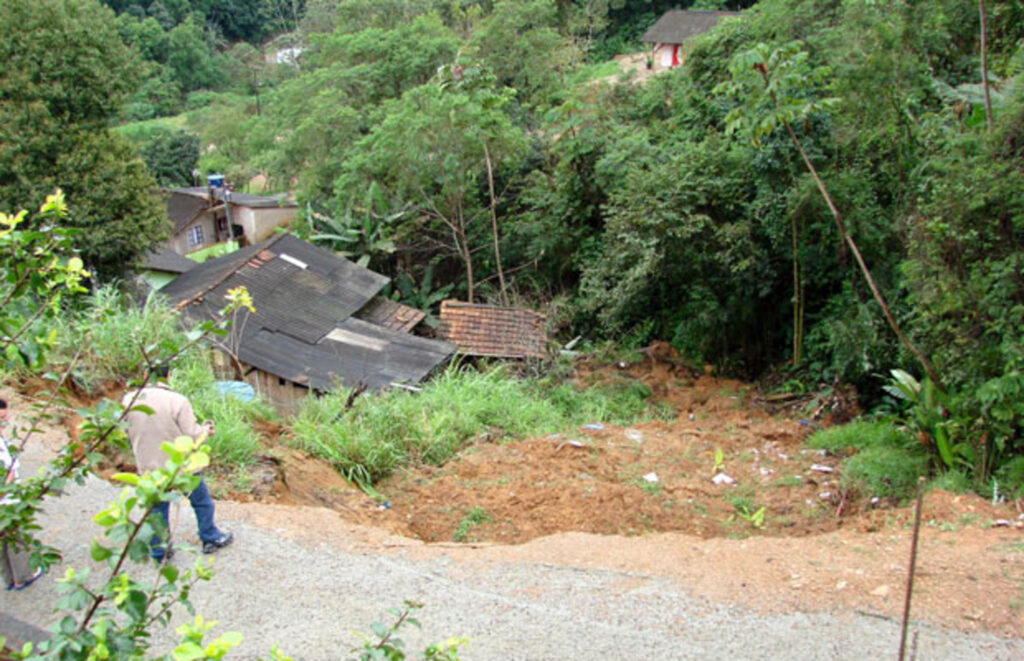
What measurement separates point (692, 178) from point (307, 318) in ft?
22.9

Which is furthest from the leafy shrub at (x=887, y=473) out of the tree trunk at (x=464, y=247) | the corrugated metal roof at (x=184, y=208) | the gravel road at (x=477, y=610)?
the corrugated metal roof at (x=184, y=208)

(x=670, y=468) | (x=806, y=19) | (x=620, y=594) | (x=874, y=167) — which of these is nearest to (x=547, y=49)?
(x=806, y=19)

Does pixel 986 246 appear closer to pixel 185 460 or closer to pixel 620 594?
pixel 620 594

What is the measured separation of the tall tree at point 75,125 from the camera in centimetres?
1400

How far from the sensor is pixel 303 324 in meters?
13.7

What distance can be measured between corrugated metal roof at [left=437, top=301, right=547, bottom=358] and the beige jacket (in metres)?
9.06

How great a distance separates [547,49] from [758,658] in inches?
835

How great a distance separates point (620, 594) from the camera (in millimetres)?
5285

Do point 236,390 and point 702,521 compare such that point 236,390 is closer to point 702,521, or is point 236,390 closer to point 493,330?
point 702,521

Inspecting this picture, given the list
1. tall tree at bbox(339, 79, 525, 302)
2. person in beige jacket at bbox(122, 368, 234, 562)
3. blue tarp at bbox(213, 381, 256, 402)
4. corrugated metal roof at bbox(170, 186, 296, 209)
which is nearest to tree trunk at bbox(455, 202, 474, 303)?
tall tree at bbox(339, 79, 525, 302)

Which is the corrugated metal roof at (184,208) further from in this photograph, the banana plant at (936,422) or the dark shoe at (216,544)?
the banana plant at (936,422)

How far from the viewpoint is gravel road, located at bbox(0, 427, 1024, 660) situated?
4.71 m

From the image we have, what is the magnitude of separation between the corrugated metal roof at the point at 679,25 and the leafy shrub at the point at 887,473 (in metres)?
28.9

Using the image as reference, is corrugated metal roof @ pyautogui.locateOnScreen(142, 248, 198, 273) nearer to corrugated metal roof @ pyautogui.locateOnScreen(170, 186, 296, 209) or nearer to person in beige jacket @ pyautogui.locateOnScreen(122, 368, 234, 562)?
corrugated metal roof @ pyautogui.locateOnScreen(170, 186, 296, 209)
